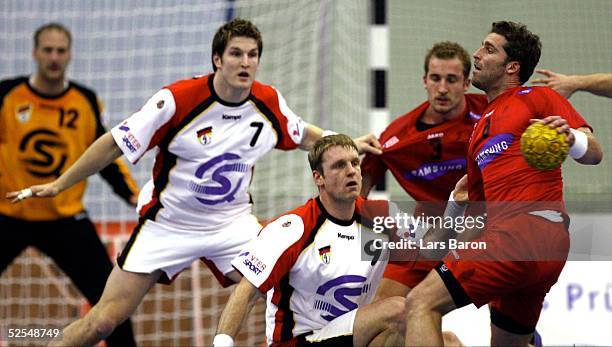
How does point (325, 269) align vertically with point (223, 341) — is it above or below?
above

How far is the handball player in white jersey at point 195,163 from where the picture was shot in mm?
5715

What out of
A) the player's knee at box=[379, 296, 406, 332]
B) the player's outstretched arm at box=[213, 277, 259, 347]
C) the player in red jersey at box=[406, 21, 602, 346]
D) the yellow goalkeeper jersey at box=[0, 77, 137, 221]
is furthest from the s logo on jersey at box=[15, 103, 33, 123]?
the player in red jersey at box=[406, 21, 602, 346]

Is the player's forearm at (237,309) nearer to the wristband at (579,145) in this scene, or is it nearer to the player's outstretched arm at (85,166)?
the player's outstretched arm at (85,166)

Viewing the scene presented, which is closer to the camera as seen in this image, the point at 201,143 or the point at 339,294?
the point at 339,294

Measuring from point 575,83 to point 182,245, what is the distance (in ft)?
8.17

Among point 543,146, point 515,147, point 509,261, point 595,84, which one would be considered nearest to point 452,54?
point 595,84

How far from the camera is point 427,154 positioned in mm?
5961

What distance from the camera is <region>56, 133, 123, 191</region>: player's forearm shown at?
18.6 ft

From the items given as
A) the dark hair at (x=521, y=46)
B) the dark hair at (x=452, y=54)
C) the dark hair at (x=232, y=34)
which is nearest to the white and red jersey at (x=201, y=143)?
the dark hair at (x=232, y=34)

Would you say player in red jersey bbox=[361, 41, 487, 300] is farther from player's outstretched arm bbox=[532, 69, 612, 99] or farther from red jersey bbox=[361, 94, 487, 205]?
player's outstretched arm bbox=[532, 69, 612, 99]

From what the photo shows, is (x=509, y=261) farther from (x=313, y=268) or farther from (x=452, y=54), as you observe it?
(x=452, y=54)

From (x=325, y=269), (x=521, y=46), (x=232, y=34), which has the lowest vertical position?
(x=325, y=269)

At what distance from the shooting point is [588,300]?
659cm

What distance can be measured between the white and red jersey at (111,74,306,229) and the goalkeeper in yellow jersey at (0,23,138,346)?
0.81m
